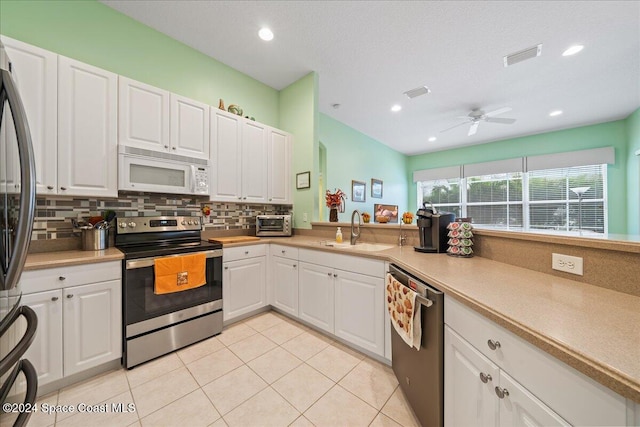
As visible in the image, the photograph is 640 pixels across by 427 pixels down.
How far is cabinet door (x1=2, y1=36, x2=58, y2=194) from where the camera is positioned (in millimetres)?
1550

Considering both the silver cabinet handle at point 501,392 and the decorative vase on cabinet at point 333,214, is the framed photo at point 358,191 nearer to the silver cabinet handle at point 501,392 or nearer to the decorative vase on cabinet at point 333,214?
the decorative vase on cabinet at point 333,214

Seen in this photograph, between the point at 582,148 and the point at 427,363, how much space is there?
6.35 meters

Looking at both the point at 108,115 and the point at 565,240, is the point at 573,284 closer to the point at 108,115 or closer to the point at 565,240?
the point at 565,240

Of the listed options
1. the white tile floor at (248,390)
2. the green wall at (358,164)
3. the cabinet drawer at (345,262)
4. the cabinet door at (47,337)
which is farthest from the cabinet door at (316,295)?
the green wall at (358,164)

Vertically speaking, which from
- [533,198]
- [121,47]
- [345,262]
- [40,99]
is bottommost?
[345,262]

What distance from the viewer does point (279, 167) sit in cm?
318

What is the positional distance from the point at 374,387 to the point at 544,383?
1206mm

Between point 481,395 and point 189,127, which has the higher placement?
point 189,127

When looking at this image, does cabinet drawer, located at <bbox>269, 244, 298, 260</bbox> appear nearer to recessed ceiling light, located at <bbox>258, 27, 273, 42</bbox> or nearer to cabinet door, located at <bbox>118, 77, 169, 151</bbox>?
cabinet door, located at <bbox>118, 77, 169, 151</bbox>

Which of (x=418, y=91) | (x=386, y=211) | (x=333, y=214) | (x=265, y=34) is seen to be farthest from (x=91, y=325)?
(x=386, y=211)

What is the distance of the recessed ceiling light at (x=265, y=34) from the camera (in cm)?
237

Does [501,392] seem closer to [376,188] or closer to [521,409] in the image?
[521,409]

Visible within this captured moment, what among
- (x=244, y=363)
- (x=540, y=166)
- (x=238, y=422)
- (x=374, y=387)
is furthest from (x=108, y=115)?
(x=540, y=166)

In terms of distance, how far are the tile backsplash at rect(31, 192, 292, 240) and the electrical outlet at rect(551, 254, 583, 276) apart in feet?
9.49
